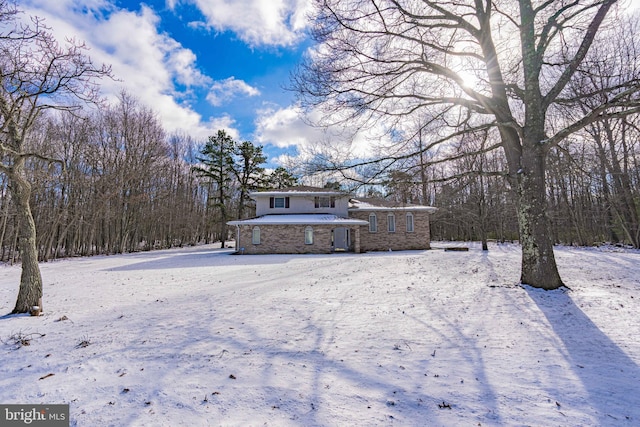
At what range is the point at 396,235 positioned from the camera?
73.0 ft

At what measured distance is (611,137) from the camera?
54.6ft

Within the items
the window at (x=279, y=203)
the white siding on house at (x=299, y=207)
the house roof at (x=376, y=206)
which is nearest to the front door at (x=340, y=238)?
the white siding on house at (x=299, y=207)

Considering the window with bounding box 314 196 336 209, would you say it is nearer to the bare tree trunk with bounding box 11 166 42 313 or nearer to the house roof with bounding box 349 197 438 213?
the house roof with bounding box 349 197 438 213

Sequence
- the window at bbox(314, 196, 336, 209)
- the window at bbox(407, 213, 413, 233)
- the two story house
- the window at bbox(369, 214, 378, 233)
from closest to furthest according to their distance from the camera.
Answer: the two story house
the window at bbox(369, 214, 378, 233)
the window at bbox(407, 213, 413, 233)
the window at bbox(314, 196, 336, 209)

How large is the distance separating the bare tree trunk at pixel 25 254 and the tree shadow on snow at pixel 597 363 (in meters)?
8.83

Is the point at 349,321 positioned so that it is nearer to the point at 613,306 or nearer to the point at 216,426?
the point at 216,426

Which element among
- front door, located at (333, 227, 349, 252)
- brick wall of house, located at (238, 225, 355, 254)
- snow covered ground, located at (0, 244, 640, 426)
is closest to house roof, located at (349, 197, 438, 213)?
front door, located at (333, 227, 349, 252)

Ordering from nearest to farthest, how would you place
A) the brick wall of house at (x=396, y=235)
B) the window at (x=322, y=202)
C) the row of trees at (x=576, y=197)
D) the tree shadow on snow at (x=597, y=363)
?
the tree shadow on snow at (x=597, y=363) → the row of trees at (x=576, y=197) → the brick wall of house at (x=396, y=235) → the window at (x=322, y=202)

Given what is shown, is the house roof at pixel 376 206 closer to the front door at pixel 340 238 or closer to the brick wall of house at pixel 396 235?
the brick wall of house at pixel 396 235

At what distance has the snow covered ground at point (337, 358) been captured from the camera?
258 centimetres

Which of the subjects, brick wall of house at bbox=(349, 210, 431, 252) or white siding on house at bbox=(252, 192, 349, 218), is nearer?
brick wall of house at bbox=(349, 210, 431, 252)

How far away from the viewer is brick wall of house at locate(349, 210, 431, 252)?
22.1 m

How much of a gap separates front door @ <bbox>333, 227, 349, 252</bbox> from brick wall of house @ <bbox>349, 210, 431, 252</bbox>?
48.4 inches

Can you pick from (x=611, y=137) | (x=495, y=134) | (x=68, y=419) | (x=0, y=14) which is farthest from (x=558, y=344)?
(x=611, y=137)
